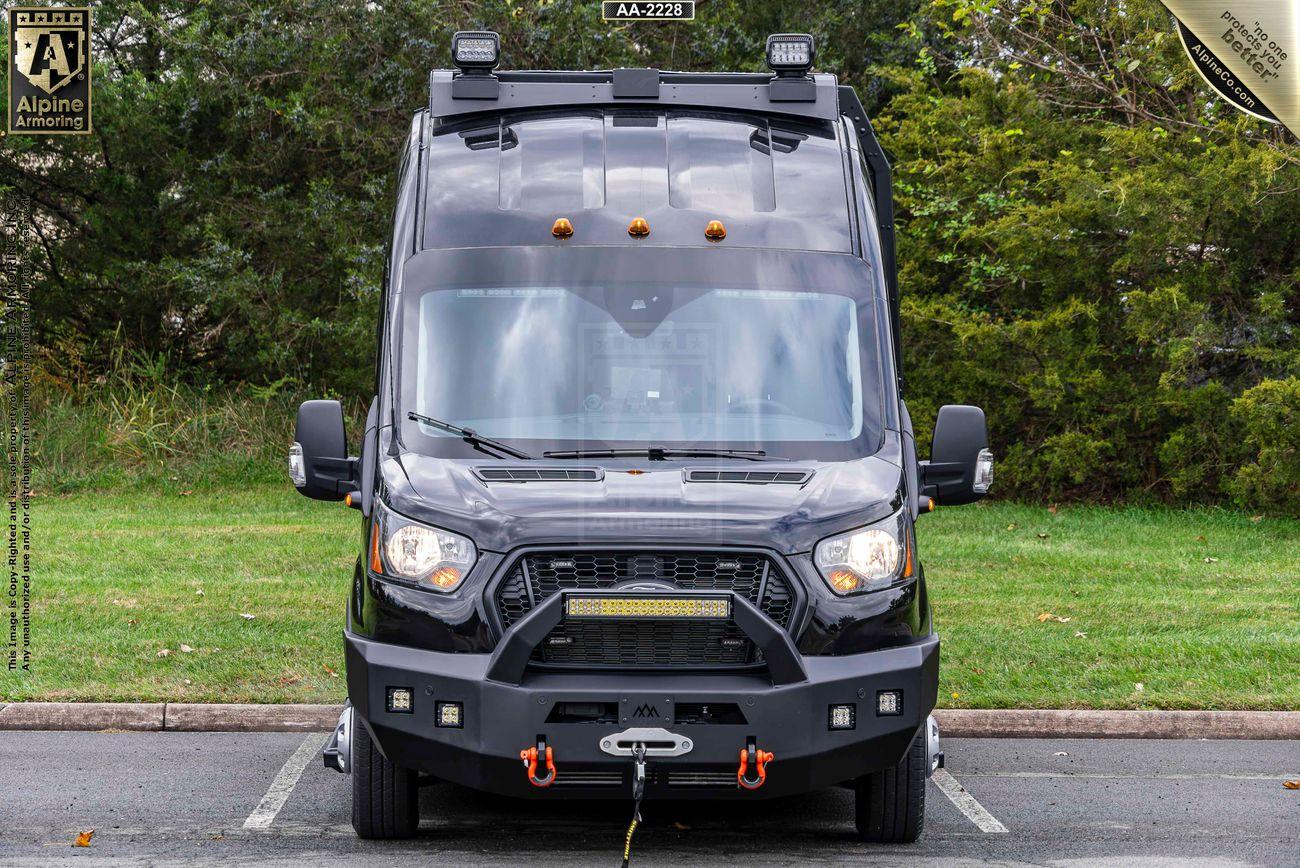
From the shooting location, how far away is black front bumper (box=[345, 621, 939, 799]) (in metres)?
5.22

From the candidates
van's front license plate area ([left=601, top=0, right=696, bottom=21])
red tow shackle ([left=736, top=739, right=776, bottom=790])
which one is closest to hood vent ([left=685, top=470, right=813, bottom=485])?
red tow shackle ([left=736, top=739, right=776, bottom=790])

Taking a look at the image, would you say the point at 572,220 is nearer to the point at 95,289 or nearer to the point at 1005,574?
the point at 1005,574

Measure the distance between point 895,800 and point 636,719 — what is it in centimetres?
133

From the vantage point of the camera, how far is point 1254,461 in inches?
659

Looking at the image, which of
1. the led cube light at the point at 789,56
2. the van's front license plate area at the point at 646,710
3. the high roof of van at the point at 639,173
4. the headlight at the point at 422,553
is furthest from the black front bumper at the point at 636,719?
the led cube light at the point at 789,56

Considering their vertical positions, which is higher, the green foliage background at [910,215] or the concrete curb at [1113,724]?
the green foliage background at [910,215]

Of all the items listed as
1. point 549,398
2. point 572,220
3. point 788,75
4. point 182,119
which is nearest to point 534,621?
point 549,398

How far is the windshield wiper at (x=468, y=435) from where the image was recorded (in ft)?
19.2

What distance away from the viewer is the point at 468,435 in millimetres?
5918

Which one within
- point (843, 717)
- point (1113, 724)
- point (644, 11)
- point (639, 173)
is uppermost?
point (644, 11)

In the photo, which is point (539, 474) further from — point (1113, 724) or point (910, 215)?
point (910, 215)

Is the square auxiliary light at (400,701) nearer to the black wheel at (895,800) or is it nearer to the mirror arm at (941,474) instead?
the black wheel at (895,800)

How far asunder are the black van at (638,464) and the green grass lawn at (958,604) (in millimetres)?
2623

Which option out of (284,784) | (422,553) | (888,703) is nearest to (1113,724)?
(888,703)
